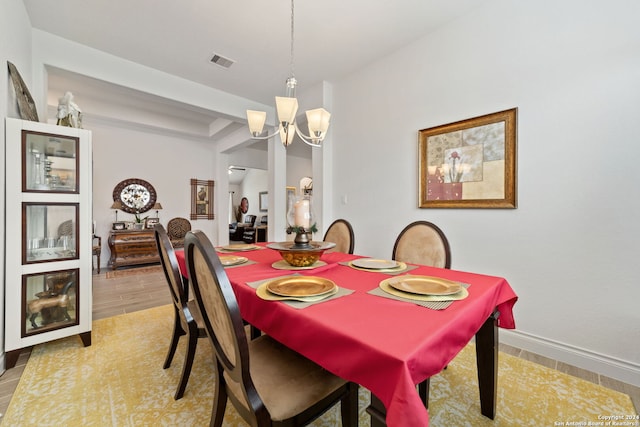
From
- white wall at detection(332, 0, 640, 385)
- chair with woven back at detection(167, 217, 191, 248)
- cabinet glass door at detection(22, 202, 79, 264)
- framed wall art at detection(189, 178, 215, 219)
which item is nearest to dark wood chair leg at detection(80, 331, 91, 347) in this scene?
cabinet glass door at detection(22, 202, 79, 264)

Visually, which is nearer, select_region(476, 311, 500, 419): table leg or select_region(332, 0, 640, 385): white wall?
select_region(476, 311, 500, 419): table leg

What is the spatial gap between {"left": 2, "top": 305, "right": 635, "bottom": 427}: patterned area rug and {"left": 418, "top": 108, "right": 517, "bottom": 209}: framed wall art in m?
1.23

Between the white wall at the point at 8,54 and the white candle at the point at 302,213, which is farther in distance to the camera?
the white wall at the point at 8,54

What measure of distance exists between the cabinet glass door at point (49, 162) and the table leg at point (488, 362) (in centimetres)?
292

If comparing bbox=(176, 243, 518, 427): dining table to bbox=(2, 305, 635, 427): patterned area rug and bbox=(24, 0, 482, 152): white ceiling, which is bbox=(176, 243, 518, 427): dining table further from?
bbox=(24, 0, 482, 152): white ceiling

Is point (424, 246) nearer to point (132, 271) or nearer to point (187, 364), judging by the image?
point (187, 364)

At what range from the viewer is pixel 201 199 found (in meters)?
6.17

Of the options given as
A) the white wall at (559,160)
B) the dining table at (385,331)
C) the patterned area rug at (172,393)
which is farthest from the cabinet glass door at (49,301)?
the white wall at (559,160)

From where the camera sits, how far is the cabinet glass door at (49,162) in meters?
1.93

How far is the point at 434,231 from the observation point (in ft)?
6.20

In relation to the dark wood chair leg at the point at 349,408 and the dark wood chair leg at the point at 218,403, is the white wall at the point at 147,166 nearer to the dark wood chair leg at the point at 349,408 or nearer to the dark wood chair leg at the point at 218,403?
the dark wood chair leg at the point at 218,403

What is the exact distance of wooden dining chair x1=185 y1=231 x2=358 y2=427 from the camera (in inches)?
31.4

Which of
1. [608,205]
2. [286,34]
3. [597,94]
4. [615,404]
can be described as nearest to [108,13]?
[286,34]

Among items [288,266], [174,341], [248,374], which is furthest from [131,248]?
[248,374]
